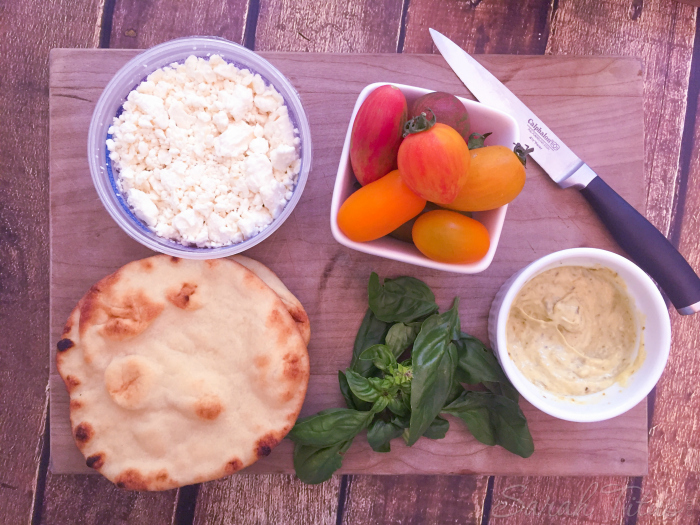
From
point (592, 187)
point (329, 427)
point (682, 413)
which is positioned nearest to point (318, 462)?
point (329, 427)

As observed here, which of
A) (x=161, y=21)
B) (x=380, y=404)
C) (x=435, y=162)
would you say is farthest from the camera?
(x=161, y=21)

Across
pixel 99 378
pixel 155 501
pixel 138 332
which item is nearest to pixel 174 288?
pixel 138 332

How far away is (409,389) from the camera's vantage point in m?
1.04

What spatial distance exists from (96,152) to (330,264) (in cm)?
53

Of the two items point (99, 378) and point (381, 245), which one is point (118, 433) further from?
point (381, 245)

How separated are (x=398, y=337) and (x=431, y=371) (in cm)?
12

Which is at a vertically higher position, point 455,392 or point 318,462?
point 455,392

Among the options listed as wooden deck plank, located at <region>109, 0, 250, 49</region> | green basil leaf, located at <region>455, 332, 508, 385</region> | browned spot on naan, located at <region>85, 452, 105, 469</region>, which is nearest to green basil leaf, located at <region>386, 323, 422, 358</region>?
green basil leaf, located at <region>455, 332, 508, 385</region>

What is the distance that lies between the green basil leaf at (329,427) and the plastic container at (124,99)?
14.8 inches

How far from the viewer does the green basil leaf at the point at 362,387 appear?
39.6 inches

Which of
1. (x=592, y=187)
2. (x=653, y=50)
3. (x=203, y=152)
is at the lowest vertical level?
(x=203, y=152)

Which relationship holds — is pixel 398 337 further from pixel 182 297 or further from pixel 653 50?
pixel 653 50

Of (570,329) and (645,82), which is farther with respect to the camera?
(645,82)

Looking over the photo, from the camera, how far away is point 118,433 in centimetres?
104
